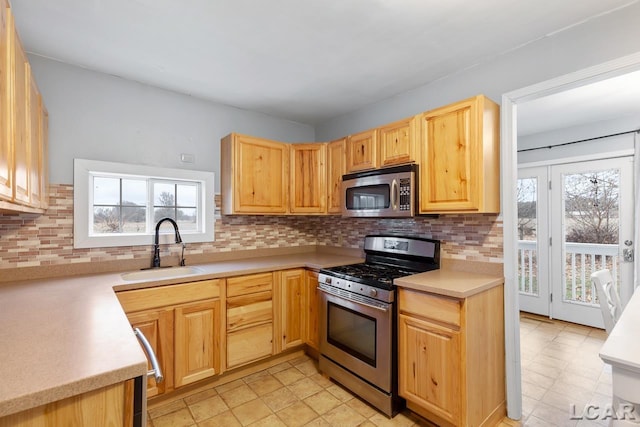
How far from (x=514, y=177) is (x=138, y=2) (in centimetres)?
245

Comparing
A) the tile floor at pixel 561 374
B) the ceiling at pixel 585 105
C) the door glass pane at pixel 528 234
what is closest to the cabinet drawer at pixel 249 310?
the tile floor at pixel 561 374

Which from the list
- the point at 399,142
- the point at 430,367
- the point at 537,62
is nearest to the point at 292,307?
the point at 430,367

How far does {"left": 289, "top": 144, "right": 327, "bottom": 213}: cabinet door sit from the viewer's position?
3.07 m

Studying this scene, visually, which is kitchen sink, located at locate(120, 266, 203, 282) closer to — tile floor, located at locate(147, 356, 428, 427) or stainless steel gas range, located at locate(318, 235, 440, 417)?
tile floor, located at locate(147, 356, 428, 427)

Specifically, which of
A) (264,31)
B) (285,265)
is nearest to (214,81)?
(264,31)

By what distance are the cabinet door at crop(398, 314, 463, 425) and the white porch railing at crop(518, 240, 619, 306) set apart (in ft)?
9.54

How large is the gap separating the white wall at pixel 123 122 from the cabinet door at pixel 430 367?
7.30 feet

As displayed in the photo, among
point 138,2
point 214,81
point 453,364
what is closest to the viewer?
point 138,2

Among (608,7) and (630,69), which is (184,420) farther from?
(608,7)

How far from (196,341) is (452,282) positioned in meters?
1.83

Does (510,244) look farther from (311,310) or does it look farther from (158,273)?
(158,273)

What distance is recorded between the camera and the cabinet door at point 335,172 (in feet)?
9.46

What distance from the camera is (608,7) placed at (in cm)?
163

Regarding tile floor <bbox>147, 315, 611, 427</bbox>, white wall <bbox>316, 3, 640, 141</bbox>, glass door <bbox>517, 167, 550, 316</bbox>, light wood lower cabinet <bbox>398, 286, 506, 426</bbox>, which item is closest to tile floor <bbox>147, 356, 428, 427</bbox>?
tile floor <bbox>147, 315, 611, 427</bbox>
